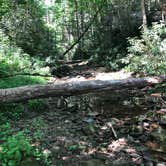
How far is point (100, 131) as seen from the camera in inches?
266

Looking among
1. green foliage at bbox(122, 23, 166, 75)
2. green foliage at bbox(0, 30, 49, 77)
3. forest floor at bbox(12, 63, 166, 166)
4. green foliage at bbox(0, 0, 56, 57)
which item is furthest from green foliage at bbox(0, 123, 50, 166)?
green foliage at bbox(0, 0, 56, 57)

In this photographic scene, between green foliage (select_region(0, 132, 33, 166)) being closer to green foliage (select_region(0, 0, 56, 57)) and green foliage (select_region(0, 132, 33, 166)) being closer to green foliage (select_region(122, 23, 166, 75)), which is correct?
green foliage (select_region(122, 23, 166, 75))

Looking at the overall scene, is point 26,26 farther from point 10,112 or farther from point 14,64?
point 10,112

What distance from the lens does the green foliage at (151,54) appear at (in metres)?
12.1

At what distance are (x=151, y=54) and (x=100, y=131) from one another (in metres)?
7.27

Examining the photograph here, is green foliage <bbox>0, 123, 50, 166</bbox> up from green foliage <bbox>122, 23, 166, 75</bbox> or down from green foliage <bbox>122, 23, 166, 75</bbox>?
down

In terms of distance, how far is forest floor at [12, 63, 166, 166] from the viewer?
542 cm

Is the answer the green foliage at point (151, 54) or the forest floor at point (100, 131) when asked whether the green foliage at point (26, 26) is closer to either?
the green foliage at point (151, 54)

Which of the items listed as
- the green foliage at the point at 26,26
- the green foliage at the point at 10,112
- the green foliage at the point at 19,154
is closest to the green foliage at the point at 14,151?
the green foliage at the point at 19,154

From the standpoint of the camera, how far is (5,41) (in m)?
17.9

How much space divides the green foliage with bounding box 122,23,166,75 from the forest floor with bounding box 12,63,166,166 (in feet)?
9.89

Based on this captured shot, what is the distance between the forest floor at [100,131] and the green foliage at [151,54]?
9.89 ft

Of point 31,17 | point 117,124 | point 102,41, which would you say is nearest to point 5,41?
point 31,17

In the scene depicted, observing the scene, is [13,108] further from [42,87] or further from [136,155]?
[136,155]
